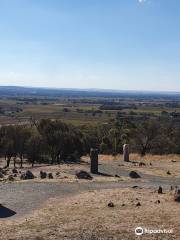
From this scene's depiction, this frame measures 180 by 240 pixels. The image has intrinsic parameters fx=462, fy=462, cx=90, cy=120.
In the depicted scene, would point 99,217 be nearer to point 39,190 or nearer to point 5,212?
point 5,212

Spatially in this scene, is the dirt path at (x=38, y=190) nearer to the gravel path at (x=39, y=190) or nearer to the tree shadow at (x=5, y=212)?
the gravel path at (x=39, y=190)

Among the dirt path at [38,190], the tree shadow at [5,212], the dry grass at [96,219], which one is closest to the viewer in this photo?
the dry grass at [96,219]

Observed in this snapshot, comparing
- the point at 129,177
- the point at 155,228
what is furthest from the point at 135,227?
the point at 129,177

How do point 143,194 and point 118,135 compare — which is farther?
point 118,135

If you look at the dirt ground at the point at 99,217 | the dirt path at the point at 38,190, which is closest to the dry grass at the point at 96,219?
the dirt ground at the point at 99,217

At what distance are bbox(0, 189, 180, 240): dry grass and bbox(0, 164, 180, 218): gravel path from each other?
3.38ft

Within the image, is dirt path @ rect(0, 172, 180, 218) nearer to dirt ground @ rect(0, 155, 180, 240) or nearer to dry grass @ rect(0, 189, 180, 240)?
dirt ground @ rect(0, 155, 180, 240)

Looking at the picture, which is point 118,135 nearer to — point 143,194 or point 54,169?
point 54,169

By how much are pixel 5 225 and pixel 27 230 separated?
51.5 inches

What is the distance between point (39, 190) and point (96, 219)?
7387 mm

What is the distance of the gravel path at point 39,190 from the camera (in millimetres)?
22672

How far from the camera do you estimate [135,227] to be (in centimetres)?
1823

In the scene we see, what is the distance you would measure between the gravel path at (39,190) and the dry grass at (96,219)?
3.38 feet

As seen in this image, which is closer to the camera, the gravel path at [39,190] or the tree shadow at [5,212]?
the tree shadow at [5,212]
